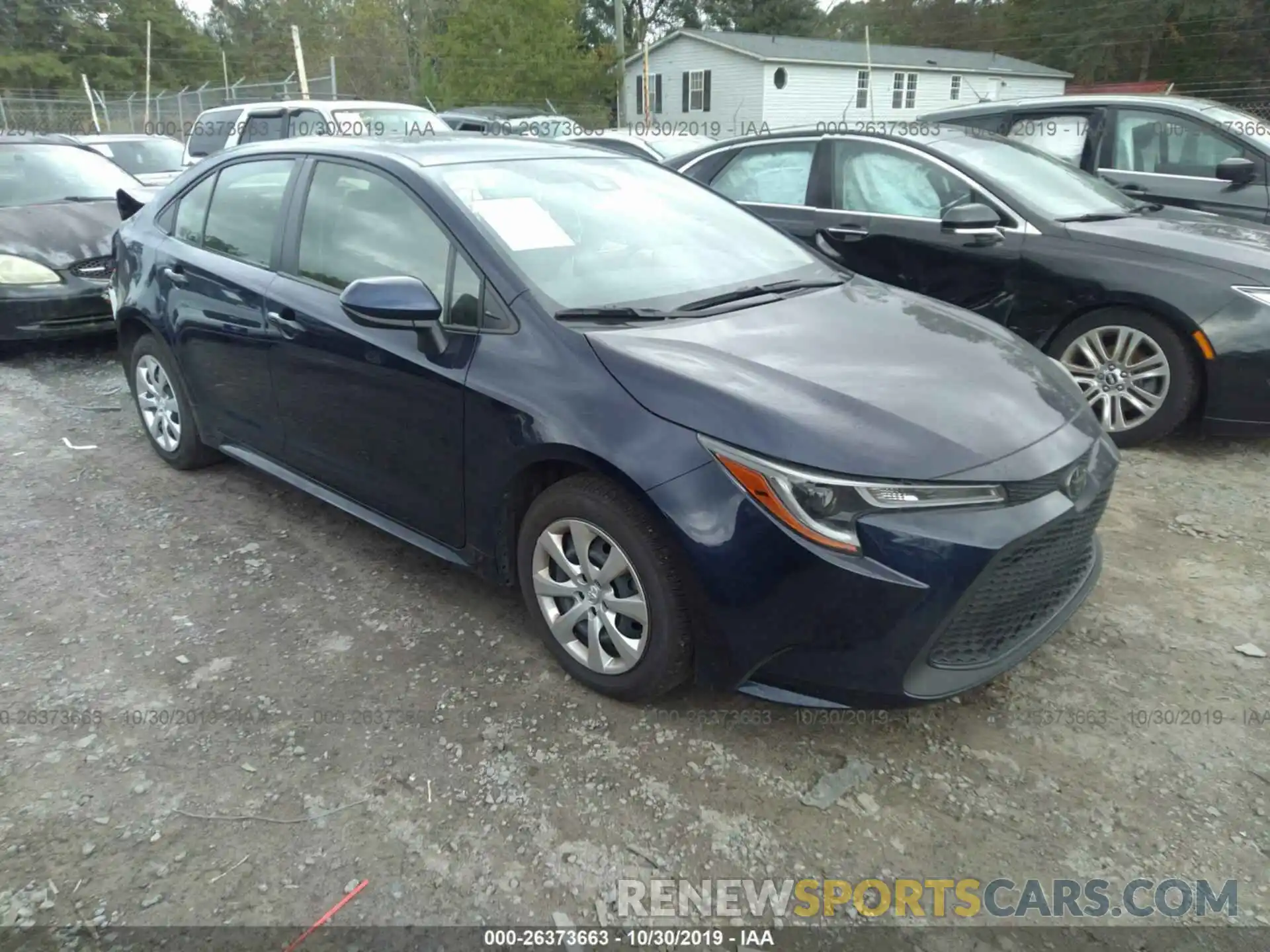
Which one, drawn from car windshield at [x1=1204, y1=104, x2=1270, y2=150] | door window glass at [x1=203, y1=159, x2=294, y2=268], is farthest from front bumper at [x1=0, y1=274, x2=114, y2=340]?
car windshield at [x1=1204, y1=104, x2=1270, y2=150]

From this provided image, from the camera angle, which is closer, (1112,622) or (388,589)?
(1112,622)

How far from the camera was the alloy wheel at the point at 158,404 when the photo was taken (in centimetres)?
449

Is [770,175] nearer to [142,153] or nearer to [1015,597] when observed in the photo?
[1015,597]

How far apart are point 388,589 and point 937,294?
3.51 m

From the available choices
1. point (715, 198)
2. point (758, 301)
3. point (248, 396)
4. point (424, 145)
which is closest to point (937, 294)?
point (715, 198)

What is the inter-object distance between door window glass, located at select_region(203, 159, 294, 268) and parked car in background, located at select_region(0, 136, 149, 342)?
8.61 ft

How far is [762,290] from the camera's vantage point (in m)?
3.19

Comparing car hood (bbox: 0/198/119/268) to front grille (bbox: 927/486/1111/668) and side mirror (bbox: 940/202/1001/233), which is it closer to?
side mirror (bbox: 940/202/1001/233)

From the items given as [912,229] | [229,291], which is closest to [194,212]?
[229,291]

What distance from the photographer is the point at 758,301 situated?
3.10m

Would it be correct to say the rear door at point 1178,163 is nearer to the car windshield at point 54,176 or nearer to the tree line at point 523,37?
the car windshield at point 54,176

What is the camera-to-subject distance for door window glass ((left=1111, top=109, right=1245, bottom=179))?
21.4ft


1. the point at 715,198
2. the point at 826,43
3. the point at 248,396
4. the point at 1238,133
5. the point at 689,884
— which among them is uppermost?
the point at 826,43

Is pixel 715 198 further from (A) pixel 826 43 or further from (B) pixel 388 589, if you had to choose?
(A) pixel 826 43
